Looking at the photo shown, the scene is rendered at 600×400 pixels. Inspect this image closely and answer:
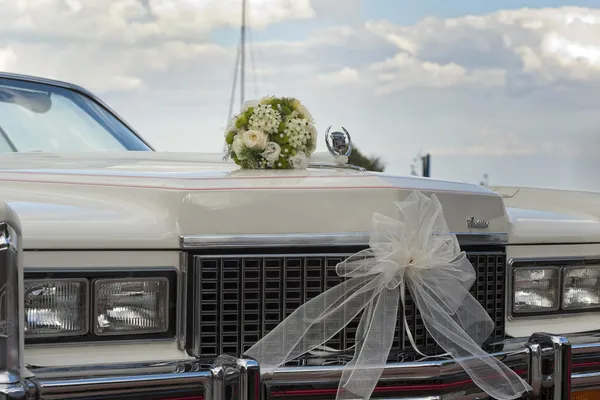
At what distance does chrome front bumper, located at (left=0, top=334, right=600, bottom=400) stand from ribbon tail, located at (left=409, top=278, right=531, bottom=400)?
4 centimetres

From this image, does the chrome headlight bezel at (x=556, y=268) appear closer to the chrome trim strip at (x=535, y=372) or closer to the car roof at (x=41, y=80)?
the chrome trim strip at (x=535, y=372)

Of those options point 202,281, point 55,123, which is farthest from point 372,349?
point 55,123

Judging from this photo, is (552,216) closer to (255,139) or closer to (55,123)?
(255,139)

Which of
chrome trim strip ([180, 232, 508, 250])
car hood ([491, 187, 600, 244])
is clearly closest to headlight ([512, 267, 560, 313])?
car hood ([491, 187, 600, 244])

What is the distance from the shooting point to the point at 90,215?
217 centimetres

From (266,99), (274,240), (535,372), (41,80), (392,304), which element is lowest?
(535,372)

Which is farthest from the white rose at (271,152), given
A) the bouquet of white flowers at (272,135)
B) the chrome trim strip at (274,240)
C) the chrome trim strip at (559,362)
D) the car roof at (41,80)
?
the car roof at (41,80)

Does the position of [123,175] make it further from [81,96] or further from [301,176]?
[81,96]

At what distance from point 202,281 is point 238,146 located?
76 centimetres

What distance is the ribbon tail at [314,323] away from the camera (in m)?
2.20

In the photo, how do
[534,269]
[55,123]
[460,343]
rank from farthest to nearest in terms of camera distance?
[55,123] < [534,269] < [460,343]

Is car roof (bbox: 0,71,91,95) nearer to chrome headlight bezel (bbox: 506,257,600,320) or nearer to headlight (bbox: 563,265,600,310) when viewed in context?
chrome headlight bezel (bbox: 506,257,600,320)

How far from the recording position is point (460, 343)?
233 cm

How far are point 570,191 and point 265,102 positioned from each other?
130 centimetres
